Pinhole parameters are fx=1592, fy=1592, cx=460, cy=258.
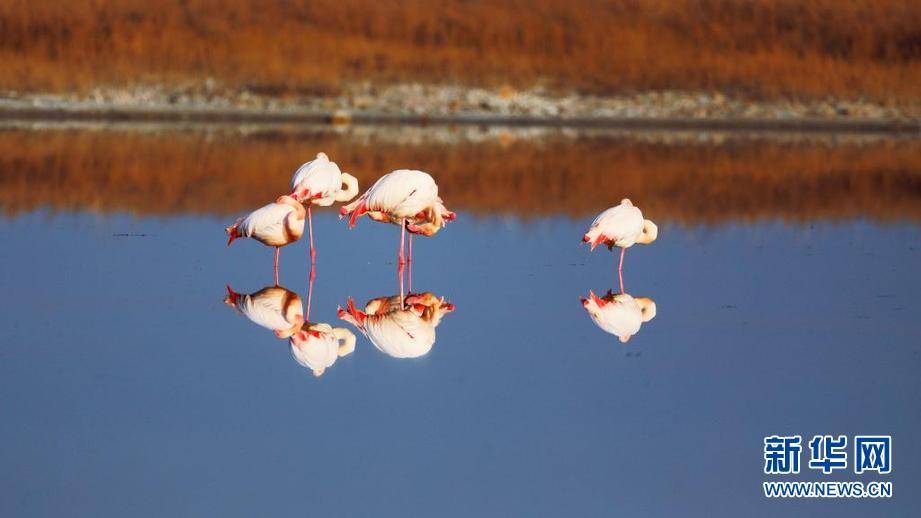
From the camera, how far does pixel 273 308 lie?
751cm

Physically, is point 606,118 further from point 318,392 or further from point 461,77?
point 318,392

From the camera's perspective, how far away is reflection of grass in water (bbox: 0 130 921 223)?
41.5 ft

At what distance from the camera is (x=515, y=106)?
26.4m

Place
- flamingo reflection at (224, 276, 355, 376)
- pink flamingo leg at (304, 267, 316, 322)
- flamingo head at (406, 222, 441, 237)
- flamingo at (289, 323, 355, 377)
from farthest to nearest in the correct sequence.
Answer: flamingo head at (406, 222, 441, 237)
pink flamingo leg at (304, 267, 316, 322)
flamingo reflection at (224, 276, 355, 376)
flamingo at (289, 323, 355, 377)

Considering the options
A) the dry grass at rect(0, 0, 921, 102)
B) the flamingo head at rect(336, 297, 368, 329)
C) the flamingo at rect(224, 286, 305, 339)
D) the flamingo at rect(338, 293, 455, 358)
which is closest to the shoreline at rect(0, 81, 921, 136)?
the dry grass at rect(0, 0, 921, 102)

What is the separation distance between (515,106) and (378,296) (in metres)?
18.7

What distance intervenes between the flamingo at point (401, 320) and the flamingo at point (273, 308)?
0.77 feet

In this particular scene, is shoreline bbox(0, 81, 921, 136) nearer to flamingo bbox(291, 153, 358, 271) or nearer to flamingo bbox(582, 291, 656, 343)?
flamingo bbox(291, 153, 358, 271)

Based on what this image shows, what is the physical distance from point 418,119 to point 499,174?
32.9 ft

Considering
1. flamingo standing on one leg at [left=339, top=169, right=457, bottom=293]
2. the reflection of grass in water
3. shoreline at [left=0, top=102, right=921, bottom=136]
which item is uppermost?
shoreline at [left=0, top=102, right=921, bottom=136]

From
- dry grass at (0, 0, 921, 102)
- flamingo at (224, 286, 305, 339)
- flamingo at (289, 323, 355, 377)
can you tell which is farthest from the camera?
dry grass at (0, 0, 921, 102)

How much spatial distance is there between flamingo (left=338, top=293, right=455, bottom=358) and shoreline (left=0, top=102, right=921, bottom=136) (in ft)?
54.2

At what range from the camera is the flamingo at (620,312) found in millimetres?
7324

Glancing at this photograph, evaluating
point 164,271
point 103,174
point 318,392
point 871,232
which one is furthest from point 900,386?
point 103,174
